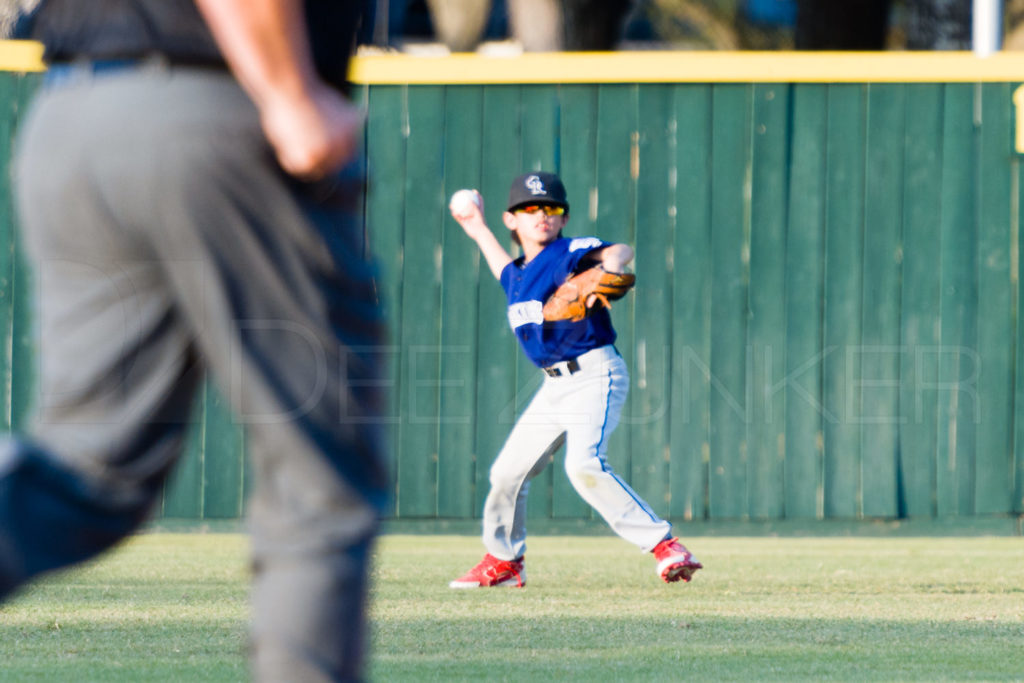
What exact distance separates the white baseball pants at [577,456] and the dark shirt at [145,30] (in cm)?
388

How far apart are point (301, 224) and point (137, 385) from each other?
0.33 m

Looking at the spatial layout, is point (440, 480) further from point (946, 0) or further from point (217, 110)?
point (946, 0)

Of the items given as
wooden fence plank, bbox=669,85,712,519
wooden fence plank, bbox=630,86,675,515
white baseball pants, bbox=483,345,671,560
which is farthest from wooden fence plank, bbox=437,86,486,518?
white baseball pants, bbox=483,345,671,560

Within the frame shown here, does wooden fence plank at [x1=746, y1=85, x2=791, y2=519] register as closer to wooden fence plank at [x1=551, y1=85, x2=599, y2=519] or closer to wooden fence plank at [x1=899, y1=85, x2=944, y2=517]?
wooden fence plank at [x1=899, y1=85, x2=944, y2=517]

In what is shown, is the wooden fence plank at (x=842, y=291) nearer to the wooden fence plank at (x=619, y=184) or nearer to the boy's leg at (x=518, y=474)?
the wooden fence plank at (x=619, y=184)

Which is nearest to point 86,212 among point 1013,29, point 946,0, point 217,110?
point 217,110

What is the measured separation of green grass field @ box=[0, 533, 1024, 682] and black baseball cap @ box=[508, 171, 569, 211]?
158 centimetres

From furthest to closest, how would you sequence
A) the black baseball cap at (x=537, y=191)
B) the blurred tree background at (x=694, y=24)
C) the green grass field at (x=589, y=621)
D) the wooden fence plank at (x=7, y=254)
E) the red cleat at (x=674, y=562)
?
1. the blurred tree background at (x=694, y=24)
2. the wooden fence plank at (x=7, y=254)
3. the black baseball cap at (x=537, y=191)
4. the red cleat at (x=674, y=562)
5. the green grass field at (x=589, y=621)

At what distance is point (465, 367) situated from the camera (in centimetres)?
842

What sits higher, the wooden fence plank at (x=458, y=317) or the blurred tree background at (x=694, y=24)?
the blurred tree background at (x=694, y=24)

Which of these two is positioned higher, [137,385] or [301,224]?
[301,224]

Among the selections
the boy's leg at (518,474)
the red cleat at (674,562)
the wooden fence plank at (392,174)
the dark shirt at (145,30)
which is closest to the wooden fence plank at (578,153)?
the wooden fence plank at (392,174)

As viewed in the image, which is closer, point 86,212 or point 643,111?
point 86,212

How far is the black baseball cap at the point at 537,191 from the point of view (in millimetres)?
6258
